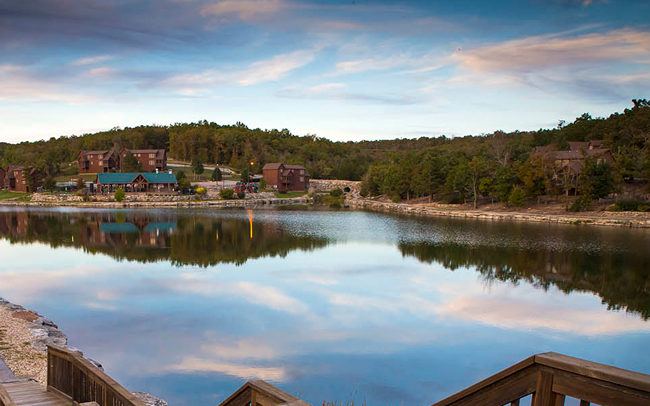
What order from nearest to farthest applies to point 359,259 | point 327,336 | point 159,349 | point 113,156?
point 159,349, point 327,336, point 359,259, point 113,156

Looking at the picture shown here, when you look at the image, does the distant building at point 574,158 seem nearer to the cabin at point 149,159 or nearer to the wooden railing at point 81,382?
the wooden railing at point 81,382

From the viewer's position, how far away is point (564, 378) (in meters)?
2.20

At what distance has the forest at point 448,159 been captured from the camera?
44.5 meters

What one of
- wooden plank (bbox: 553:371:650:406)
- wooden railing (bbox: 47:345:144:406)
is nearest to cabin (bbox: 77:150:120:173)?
wooden railing (bbox: 47:345:144:406)

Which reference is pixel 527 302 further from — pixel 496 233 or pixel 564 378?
pixel 496 233

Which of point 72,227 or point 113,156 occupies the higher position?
point 113,156

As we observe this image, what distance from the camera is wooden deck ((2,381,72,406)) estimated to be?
4.99 metres

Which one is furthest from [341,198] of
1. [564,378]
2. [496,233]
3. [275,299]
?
[564,378]

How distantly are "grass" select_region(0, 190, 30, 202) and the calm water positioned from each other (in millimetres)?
39901

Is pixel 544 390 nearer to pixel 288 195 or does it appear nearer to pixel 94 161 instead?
pixel 288 195

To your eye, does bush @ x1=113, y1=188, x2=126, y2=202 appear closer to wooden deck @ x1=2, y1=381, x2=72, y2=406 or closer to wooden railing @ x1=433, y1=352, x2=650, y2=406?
wooden deck @ x1=2, y1=381, x2=72, y2=406

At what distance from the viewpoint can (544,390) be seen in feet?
7.49

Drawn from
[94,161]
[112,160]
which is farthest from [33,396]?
[94,161]

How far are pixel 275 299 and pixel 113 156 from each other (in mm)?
73941
